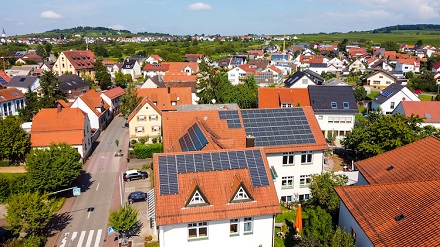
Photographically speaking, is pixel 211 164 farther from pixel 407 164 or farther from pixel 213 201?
pixel 407 164

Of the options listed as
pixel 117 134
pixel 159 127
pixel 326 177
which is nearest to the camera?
pixel 326 177

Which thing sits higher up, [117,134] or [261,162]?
[261,162]

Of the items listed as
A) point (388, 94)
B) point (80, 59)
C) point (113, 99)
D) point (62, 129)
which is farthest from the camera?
point (80, 59)

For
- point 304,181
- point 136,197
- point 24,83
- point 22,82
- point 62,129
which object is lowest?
point 136,197

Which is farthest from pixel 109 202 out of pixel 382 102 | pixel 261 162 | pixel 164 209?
pixel 382 102

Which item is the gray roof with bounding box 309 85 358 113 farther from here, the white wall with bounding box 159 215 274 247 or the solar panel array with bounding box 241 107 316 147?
the white wall with bounding box 159 215 274 247

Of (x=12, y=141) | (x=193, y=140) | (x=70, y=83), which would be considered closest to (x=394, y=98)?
(x=193, y=140)

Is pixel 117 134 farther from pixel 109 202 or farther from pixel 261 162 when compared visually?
pixel 261 162
